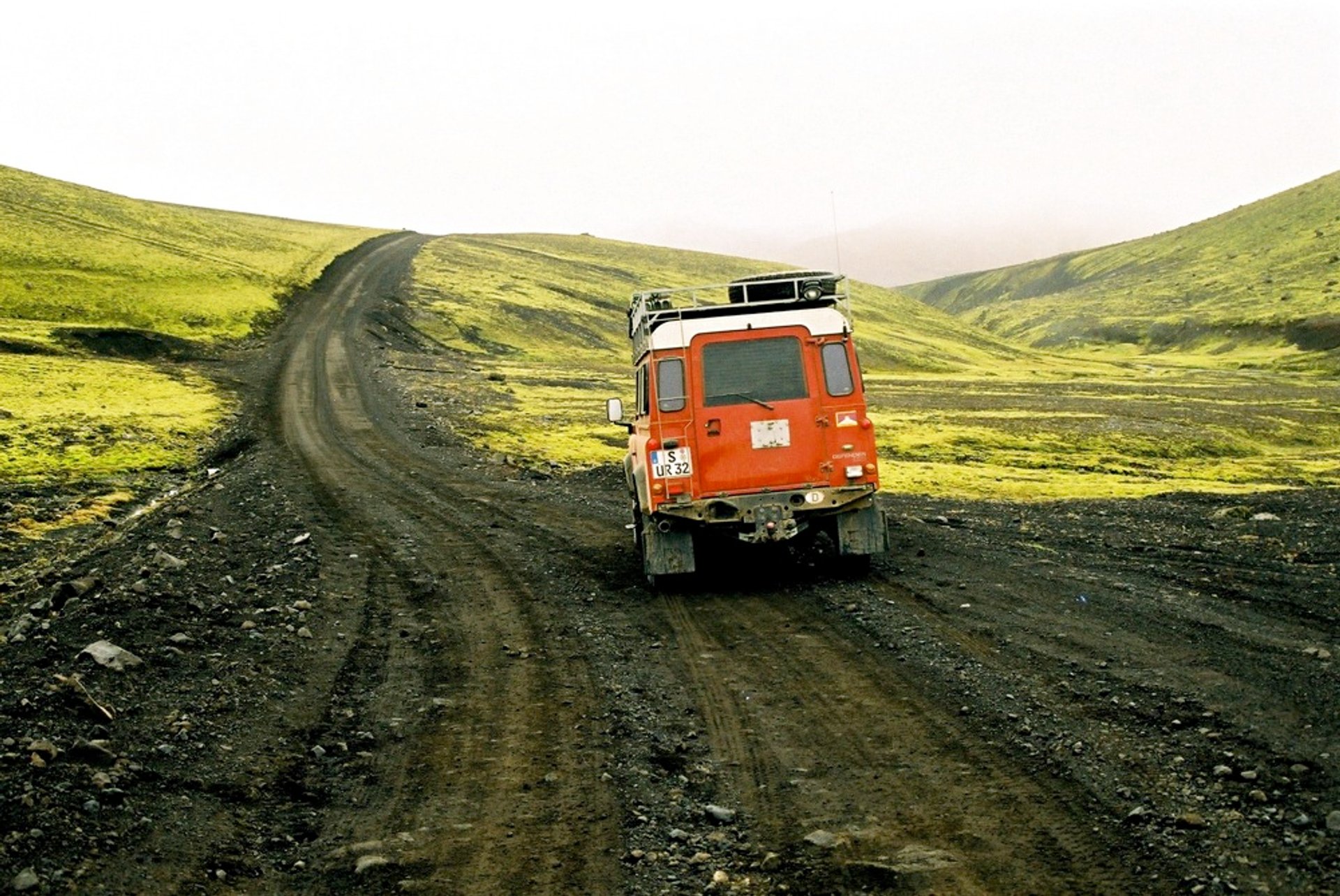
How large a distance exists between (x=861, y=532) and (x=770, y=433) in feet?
5.81

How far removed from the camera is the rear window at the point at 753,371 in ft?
44.8

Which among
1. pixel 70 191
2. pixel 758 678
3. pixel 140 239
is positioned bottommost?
pixel 758 678

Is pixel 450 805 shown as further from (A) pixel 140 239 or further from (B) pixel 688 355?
(A) pixel 140 239

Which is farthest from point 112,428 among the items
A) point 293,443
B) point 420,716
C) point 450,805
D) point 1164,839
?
point 1164,839

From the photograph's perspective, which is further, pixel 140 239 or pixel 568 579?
pixel 140 239

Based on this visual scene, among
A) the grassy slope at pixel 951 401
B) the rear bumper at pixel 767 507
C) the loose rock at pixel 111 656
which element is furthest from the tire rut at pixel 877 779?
the grassy slope at pixel 951 401

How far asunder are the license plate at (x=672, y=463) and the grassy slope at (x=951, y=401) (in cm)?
1380

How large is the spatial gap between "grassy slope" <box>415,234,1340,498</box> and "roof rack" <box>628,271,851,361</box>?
1297 cm

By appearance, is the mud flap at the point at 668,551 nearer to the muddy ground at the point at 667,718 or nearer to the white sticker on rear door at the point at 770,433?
the muddy ground at the point at 667,718

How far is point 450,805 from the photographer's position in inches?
269

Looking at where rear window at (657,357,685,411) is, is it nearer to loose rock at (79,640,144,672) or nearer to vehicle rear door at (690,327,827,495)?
vehicle rear door at (690,327,827,495)

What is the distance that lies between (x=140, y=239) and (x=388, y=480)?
214ft

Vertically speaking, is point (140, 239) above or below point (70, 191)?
below

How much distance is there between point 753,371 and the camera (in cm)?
1373
